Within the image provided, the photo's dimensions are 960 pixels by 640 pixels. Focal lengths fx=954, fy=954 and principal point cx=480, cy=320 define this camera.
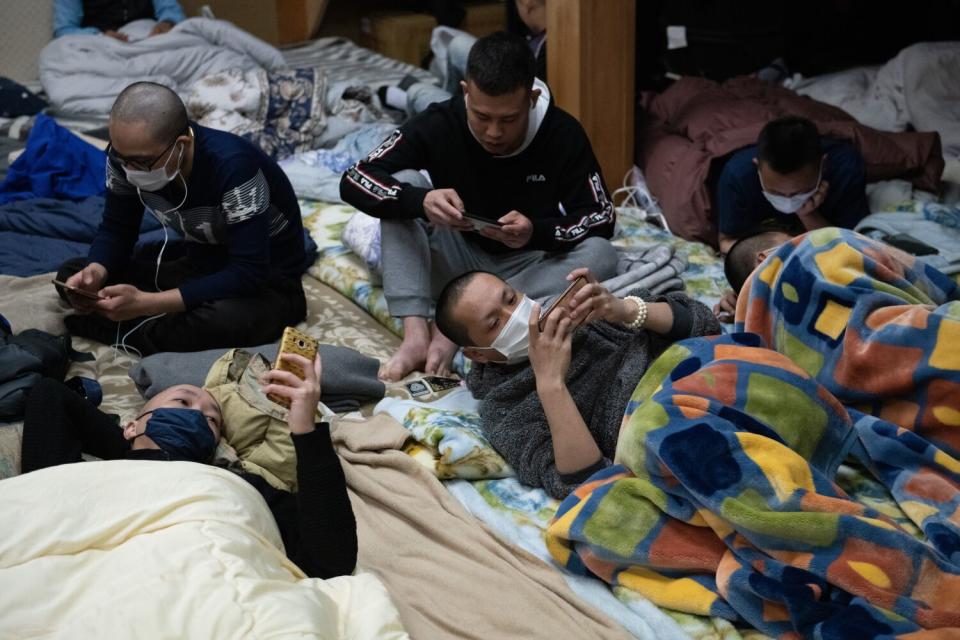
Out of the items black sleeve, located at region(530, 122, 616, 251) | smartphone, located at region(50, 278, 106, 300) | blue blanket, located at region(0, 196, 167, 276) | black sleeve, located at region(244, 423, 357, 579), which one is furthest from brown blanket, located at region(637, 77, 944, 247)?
black sleeve, located at region(244, 423, 357, 579)

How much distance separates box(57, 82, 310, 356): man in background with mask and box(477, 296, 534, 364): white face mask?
80cm

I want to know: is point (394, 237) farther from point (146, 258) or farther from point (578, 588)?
point (578, 588)

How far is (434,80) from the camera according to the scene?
4395 millimetres

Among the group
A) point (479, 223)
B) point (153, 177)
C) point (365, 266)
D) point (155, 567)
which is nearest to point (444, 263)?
point (479, 223)

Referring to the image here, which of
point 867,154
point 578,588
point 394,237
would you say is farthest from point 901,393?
point 867,154

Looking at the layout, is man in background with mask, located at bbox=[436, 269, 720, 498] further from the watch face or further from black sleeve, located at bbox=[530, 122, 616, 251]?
black sleeve, located at bbox=[530, 122, 616, 251]

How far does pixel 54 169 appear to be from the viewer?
10.9 feet

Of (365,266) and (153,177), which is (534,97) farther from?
(153,177)

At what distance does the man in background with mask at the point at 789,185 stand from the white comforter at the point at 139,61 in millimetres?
2493

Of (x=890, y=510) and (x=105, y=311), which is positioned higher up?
(x=105, y=311)

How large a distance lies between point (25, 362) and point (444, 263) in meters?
1.04

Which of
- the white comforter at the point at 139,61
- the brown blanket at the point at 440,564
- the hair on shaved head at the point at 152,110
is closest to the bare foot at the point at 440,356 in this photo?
the brown blanket at the point at 440,564

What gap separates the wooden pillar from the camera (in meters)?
3.20

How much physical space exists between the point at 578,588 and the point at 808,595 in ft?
1.27
